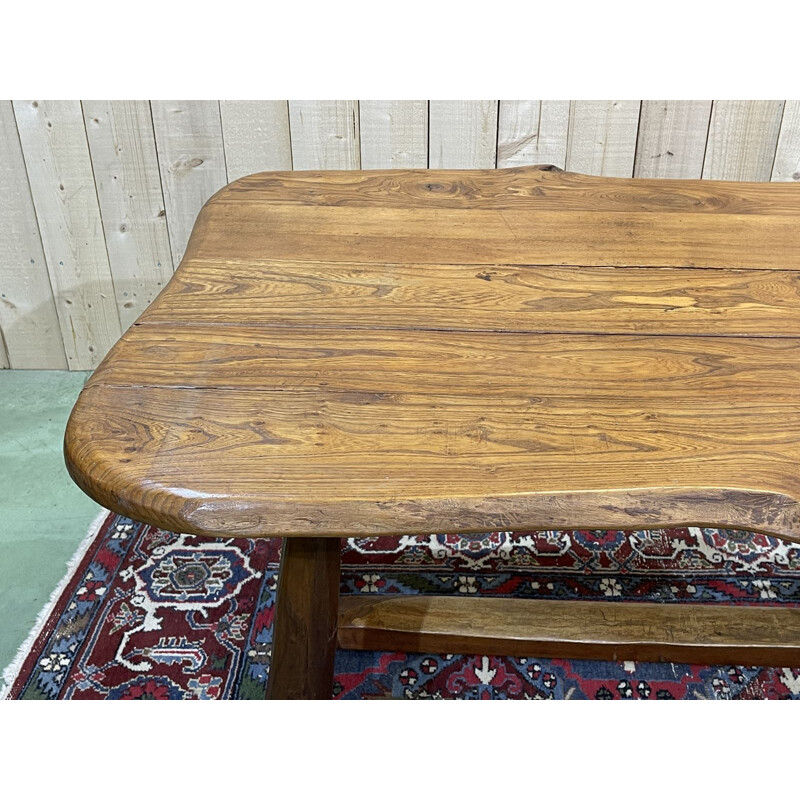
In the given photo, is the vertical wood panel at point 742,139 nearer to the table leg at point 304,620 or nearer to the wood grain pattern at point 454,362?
the wood grain pattern at point 454,362

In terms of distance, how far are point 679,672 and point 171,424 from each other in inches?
36.5

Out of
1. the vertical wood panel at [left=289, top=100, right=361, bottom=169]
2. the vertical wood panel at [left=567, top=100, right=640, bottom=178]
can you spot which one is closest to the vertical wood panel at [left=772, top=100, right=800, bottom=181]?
the vertical wood panel at [left=567, top=100, right=640, bottom=178]

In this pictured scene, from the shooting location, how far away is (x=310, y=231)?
3.91 feet

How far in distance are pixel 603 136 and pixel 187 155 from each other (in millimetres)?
904

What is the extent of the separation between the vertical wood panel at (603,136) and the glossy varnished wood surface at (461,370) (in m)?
0.52

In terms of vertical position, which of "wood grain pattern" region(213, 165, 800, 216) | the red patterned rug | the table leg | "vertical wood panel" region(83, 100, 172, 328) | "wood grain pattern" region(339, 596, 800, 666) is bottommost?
the red patterned rug

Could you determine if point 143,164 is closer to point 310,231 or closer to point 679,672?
point 310,231

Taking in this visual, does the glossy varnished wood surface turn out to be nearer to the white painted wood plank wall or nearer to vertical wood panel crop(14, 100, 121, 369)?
the white painted wood plank wall

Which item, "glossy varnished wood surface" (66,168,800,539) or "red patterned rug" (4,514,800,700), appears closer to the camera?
"glossy varnished wood surface" (66,168,800,539)

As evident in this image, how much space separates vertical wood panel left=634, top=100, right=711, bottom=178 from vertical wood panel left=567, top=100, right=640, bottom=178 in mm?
23

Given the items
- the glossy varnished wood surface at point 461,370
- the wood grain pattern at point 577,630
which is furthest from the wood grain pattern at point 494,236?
the wood grain pattern at point 577,630

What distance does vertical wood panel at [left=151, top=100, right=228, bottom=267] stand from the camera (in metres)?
1.76

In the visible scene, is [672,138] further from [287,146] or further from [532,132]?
[287,146]

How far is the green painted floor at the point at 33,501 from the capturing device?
1.43 meters
